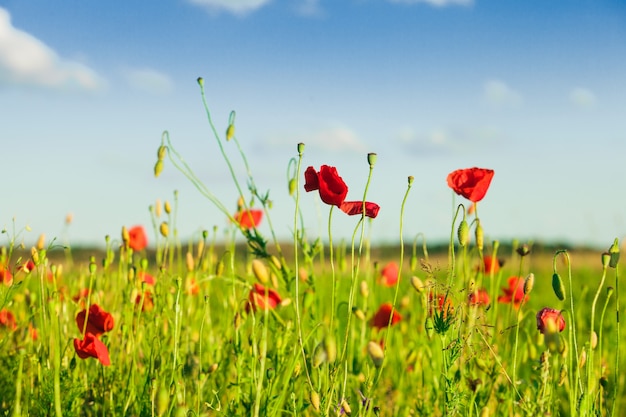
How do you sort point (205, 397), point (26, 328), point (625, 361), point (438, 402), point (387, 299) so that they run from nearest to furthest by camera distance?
point (205, 397)
point (438, 402)
point (26, 328)
point (625, 361)
point (387, 299)

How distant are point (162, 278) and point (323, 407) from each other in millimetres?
1040

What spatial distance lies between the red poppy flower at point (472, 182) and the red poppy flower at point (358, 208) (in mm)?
360

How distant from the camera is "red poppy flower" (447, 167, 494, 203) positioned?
1.94m

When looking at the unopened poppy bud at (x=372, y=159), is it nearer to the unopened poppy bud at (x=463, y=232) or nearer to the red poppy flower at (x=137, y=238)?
the unopened poppy bud at (x=463, y=232)

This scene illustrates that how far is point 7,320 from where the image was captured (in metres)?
2.57

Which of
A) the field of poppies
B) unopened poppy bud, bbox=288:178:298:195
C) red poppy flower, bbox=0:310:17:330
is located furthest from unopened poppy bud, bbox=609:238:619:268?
red poppy flower, bbox=0:310:17:330

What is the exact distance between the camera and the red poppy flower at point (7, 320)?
2.50m

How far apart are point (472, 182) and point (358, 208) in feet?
1.32

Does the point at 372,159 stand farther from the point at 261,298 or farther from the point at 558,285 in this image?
the point at 261,298

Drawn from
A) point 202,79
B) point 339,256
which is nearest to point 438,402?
point 339,256

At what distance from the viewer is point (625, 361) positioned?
11.5 feet

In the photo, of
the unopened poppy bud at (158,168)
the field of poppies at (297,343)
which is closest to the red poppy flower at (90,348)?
the field of poppies at (297,343)

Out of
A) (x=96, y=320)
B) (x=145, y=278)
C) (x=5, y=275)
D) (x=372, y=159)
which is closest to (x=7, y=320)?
(x=5, y=275)

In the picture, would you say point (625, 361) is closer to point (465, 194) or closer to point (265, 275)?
point (465, 194)
